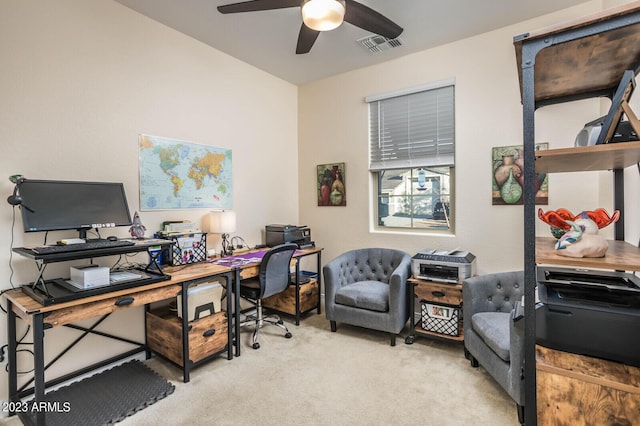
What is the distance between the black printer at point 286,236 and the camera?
3.81 metres

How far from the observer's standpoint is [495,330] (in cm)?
227

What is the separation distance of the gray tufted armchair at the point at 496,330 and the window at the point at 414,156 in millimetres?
951

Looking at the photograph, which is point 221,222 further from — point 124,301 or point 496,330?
point 496,330

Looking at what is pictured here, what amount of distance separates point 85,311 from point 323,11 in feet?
7.95

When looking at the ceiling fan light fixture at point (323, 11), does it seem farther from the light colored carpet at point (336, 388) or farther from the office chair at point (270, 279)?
the light colored carpet at point (336, 388)

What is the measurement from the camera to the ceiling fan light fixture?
1950 millimetres

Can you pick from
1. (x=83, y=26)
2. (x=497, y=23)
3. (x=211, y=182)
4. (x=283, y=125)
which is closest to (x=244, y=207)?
(x=211, y=182)

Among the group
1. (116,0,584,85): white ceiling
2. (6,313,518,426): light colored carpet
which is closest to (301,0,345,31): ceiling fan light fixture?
(116,0,584,85): white ceiling

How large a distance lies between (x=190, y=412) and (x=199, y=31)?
333 cm

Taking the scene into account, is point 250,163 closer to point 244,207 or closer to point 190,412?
point 244,207

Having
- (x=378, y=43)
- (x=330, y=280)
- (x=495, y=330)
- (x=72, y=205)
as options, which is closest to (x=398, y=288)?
(x=330, y=280)

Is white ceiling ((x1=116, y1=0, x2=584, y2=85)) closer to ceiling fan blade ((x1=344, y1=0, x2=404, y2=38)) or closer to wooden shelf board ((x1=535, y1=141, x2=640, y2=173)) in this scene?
ceiling fan blade ((x1=344, y1=0, x2=404, y2=38))

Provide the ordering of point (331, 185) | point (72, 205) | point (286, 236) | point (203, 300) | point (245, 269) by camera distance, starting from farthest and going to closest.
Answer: point (331, 185), point (286, 236), point (245, 269), point (203, 300), point (72, 205)

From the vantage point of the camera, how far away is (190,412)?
2.07m
